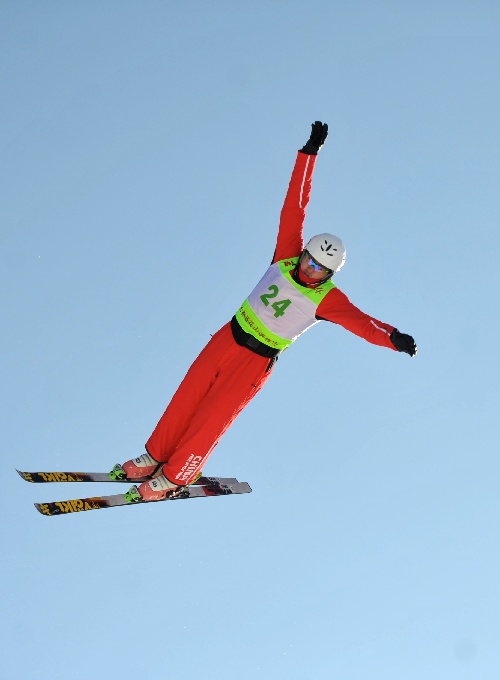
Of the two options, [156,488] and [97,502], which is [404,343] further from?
[97,502]

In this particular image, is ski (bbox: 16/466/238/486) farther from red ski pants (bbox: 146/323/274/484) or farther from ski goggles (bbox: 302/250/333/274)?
ski goggles (bbox: 302/250/333/274)

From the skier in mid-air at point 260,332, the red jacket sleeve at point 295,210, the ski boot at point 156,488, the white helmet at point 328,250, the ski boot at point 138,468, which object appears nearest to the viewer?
the white helmet at point 328,250

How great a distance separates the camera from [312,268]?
33.8ft

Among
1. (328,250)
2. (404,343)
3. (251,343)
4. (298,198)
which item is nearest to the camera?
(404,343)

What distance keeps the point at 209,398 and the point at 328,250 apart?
210 centimetres

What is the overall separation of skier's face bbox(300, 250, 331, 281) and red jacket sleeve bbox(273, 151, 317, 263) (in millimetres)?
437

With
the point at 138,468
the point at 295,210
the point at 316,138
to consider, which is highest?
the point at 316,138

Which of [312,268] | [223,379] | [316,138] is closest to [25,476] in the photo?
[223,379]

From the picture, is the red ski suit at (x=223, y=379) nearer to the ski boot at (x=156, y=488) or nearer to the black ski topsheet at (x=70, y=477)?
the ski boot at (x=156, y=488)

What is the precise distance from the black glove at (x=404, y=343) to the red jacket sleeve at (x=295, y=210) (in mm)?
1648

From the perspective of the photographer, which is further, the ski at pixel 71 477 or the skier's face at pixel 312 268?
the ski at pixel 71 477

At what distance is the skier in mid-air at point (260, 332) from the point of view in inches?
408

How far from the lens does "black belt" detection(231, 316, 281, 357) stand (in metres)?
10.7

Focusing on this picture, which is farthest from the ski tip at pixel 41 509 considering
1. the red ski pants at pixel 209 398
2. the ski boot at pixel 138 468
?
the red ski pants at pixel 209 398
